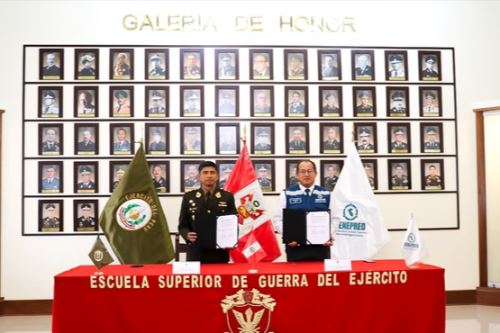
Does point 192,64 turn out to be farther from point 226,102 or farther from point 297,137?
point 297,137

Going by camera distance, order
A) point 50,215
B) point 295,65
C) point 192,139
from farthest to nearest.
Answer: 1. point 295,65
2. point 192,139
3. point 50,215

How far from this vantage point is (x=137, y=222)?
13.3 ft

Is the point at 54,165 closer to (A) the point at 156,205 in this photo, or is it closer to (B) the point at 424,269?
(A) the point at 156,205

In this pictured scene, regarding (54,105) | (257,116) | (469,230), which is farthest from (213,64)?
(469,230)

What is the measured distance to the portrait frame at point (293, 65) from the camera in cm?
510

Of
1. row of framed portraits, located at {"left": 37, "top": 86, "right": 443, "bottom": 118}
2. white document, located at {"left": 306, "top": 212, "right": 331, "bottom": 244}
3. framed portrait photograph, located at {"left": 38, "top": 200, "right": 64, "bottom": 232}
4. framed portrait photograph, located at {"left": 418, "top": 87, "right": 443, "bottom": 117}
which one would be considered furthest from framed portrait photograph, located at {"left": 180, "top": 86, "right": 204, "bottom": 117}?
framed portrait photograph, located at {"left": 418, "top": 87, "right": 443, "bottom": 117}

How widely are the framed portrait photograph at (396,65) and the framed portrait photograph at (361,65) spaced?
16cm

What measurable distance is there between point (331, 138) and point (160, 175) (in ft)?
5.81

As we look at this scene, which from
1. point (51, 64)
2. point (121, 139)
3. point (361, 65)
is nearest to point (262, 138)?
point (361, 65)

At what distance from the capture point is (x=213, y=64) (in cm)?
504

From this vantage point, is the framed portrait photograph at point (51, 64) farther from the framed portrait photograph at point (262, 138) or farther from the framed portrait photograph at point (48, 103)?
the framed portrait photograph at point (262, 138)

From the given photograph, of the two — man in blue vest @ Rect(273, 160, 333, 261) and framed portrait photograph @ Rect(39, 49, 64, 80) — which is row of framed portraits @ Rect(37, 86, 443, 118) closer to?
framed portrait photograph @ Rect(39, 49, 64, 80)

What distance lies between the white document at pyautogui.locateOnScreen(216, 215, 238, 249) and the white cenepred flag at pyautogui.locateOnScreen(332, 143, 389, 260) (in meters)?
1.60

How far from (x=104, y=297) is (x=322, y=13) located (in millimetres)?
3623
